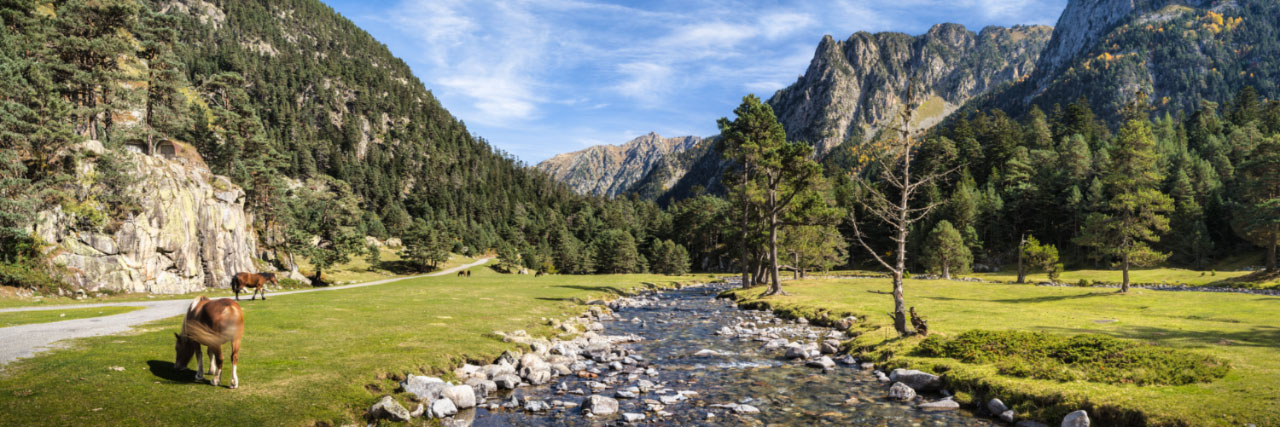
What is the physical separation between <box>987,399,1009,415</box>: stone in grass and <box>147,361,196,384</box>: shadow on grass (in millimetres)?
22352

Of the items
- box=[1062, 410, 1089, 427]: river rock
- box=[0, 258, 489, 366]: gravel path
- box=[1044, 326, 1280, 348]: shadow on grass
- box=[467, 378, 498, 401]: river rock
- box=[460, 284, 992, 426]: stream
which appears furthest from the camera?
box=[1044, 326, 1280, 348]: shadow on grass

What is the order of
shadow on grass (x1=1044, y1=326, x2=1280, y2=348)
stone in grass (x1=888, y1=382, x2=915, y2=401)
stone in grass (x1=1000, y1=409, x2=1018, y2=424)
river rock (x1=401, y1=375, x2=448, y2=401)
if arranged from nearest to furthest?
stone in grass (x1=1000, y1=409, x2=1018, y2=424) → river rock (x1=401, y1=375, x2=448, y2=401) → stone in grass (x1=888, y1=382, x2=915, y2=401) → shadow on grass (x1=1044, y1=326, x2=1280, y2=348)

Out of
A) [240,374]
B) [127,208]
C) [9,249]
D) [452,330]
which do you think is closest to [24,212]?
[9,249]

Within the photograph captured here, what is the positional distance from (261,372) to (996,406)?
21.7 metres

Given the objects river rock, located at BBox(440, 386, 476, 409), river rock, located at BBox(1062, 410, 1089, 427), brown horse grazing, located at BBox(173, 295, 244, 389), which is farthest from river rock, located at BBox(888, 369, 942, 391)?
brown horse grazing, located at BBox(173, 295, 244, 389)

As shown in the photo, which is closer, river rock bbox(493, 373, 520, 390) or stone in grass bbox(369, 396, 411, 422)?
stone in grass bbox(369, 396, 411, 422)

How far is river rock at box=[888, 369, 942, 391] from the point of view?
58.2ft

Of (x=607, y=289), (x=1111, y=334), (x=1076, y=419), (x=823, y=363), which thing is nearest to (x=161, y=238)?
(x=607, y=289)

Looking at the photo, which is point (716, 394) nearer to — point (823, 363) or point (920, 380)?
point (823, 363)

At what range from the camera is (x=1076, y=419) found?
12.9 m

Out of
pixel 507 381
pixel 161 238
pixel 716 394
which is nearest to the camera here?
pixel 716 394

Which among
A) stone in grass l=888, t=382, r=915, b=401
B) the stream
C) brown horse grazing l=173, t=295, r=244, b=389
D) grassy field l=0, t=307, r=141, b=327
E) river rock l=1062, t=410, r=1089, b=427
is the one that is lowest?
the stream

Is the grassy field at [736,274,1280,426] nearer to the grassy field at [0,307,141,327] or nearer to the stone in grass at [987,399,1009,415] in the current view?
the stone in grass at [987,399,1009,415]

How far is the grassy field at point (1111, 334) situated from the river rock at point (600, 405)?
457 inches
